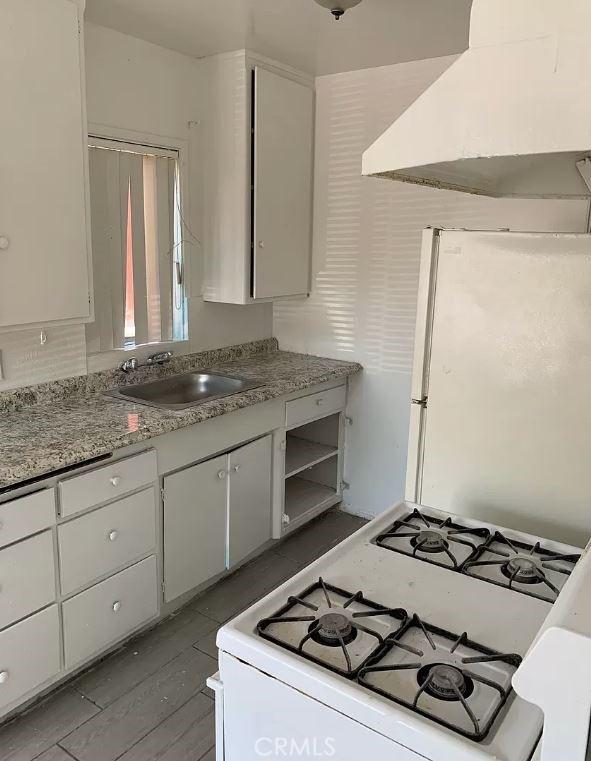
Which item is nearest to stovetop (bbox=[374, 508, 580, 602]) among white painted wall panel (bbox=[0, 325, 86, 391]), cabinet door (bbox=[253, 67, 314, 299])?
white painted wall panel (bbox=[0, 325, 86, 391])

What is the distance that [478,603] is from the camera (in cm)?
128

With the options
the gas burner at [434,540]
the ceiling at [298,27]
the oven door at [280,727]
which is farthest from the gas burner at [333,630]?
the ceiling at [298,27]

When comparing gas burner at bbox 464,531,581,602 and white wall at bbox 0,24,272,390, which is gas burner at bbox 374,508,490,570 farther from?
white wall at bbox 0,24,272,390

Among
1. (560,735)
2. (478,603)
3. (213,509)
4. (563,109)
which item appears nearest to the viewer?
(560,735)

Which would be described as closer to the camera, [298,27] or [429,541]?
[429,541]

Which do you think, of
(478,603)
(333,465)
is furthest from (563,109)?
(333,465)

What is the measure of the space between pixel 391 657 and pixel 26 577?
1.29 metres

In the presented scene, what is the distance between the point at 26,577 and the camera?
1.92 meters

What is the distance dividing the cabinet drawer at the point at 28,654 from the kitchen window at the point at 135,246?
1166mm

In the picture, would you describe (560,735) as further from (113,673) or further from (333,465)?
(333,465)

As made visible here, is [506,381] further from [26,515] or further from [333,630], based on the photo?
[26,515]

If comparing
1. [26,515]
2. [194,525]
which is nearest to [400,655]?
[26,515]

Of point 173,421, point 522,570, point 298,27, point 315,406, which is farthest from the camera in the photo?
point 315,406

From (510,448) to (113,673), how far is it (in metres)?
1.60
